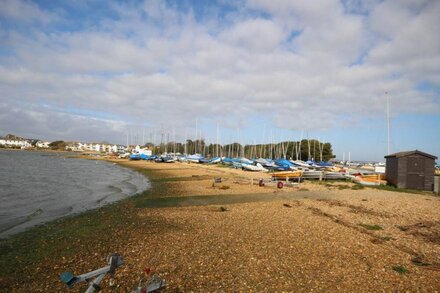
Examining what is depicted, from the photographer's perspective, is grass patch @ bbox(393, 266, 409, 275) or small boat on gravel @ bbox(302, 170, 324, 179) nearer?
grass patch @ bbox(393, 266, 409, 275)

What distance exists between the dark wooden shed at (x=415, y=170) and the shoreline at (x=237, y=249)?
50.2ft

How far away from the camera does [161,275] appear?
28.9 feet

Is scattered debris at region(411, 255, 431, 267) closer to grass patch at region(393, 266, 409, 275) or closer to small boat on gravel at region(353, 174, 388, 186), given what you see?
grass patch at region(393, 266, 409, 275)

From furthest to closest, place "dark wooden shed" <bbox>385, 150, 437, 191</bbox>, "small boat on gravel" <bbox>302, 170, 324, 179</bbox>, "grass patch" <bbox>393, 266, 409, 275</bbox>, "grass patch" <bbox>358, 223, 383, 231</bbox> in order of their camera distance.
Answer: "small boat on gravel" <bbox>302, 170, 324, 179</bbox>, "dark wooden shed" <bbox>385, 150, 437, 191</bbox>, "grass patch" <bbox>358, 223, 383, 231</bbox>, "grass patch" <bbox>393, 266, 409, 275</bbox>

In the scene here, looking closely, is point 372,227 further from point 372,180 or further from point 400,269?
point 372,180

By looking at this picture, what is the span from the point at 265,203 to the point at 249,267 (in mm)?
13135

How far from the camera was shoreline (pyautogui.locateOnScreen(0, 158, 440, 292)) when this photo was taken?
859 centimetres

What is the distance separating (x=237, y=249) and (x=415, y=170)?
3048 cm

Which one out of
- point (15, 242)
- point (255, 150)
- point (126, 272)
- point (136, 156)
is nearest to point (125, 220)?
point (15, 242)

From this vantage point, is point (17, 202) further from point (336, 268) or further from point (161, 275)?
point (336, 268)

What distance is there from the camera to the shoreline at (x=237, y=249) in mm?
8594

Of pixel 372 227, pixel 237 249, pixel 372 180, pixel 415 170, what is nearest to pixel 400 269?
pixel 237 249

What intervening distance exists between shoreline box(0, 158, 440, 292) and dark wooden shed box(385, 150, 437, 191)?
15315mm

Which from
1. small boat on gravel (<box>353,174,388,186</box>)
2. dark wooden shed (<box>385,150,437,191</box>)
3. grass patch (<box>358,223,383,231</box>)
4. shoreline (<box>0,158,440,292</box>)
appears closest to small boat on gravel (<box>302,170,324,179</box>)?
small boat on gravel (<box>353,174,388,186</box>)
